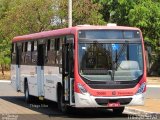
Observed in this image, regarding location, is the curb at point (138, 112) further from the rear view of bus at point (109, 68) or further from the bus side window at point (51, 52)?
the bus side window at point (51, 52)

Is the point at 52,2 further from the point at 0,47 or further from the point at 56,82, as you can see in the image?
the point at 56,82

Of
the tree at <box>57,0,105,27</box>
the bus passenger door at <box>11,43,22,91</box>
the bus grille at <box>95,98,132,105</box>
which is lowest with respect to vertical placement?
the bus grille at <box>95,98,132,105</box>

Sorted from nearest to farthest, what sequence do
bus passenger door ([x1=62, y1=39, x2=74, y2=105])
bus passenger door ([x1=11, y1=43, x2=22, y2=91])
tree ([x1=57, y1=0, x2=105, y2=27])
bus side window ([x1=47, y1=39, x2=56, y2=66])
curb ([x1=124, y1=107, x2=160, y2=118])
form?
bus passenger door ([x1=62, y1=39, x2=74, y2=105]), curb ([x1=124, y1=107, x2=160, y2=118]), bus side window ([x1=47, y1=39, x2=56, y2=66]), bus passenger door ([x1=11, y1=43, x2=22, y2=91]), tree ([x1=57, y1=0, x2=105, y2=27])

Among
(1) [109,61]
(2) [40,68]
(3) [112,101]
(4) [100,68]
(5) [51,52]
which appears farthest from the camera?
(2) [40,68]

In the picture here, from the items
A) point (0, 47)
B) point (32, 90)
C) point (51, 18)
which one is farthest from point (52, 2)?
point (32, 90)

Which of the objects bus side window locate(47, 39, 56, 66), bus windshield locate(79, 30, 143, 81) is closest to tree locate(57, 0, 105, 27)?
bus side window locate(47, 39, 56, 66)

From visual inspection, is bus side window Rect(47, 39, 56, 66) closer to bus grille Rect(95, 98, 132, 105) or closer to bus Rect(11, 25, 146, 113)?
bus Rect(11, 25, 146, 113)

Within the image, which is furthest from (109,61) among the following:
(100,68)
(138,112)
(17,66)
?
(17,66)

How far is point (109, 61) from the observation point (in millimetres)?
17219

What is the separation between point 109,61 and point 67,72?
148 centimetres

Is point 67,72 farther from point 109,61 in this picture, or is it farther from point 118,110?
point 118,110

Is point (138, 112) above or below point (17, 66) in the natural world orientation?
below

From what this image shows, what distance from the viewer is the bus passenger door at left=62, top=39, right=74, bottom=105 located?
56.9ft

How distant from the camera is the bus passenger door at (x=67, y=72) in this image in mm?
17344
